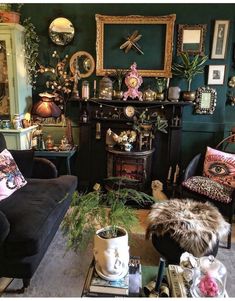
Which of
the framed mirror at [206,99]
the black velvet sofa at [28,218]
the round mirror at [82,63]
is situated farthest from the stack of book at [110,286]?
the round mirror at [82,63]

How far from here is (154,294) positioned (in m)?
1.27

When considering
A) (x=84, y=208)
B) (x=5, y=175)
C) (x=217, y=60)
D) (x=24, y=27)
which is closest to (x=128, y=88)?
(x=217, y=60)

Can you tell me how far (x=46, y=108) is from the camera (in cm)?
307

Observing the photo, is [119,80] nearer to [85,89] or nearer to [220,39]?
[85,89]

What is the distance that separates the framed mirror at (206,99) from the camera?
3166 mm

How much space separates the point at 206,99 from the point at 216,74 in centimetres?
31

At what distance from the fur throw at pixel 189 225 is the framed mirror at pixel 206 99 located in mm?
1412

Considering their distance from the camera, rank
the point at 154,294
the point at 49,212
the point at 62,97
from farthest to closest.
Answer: the point at 62,97 < the point at 49,212 < the point at 154,294

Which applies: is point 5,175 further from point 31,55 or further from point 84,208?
point 31,55

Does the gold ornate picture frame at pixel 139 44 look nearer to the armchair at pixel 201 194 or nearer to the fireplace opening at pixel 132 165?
the fireplace opening at pixel 132 165

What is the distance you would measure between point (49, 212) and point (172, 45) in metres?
2.33

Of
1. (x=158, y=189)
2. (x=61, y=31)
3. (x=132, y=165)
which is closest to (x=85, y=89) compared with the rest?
(x=61, y=31)

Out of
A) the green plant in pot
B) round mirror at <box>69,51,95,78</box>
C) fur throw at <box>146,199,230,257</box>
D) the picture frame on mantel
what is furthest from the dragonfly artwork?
the green plant in pot

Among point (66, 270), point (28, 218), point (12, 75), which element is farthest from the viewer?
point (12, 75)
